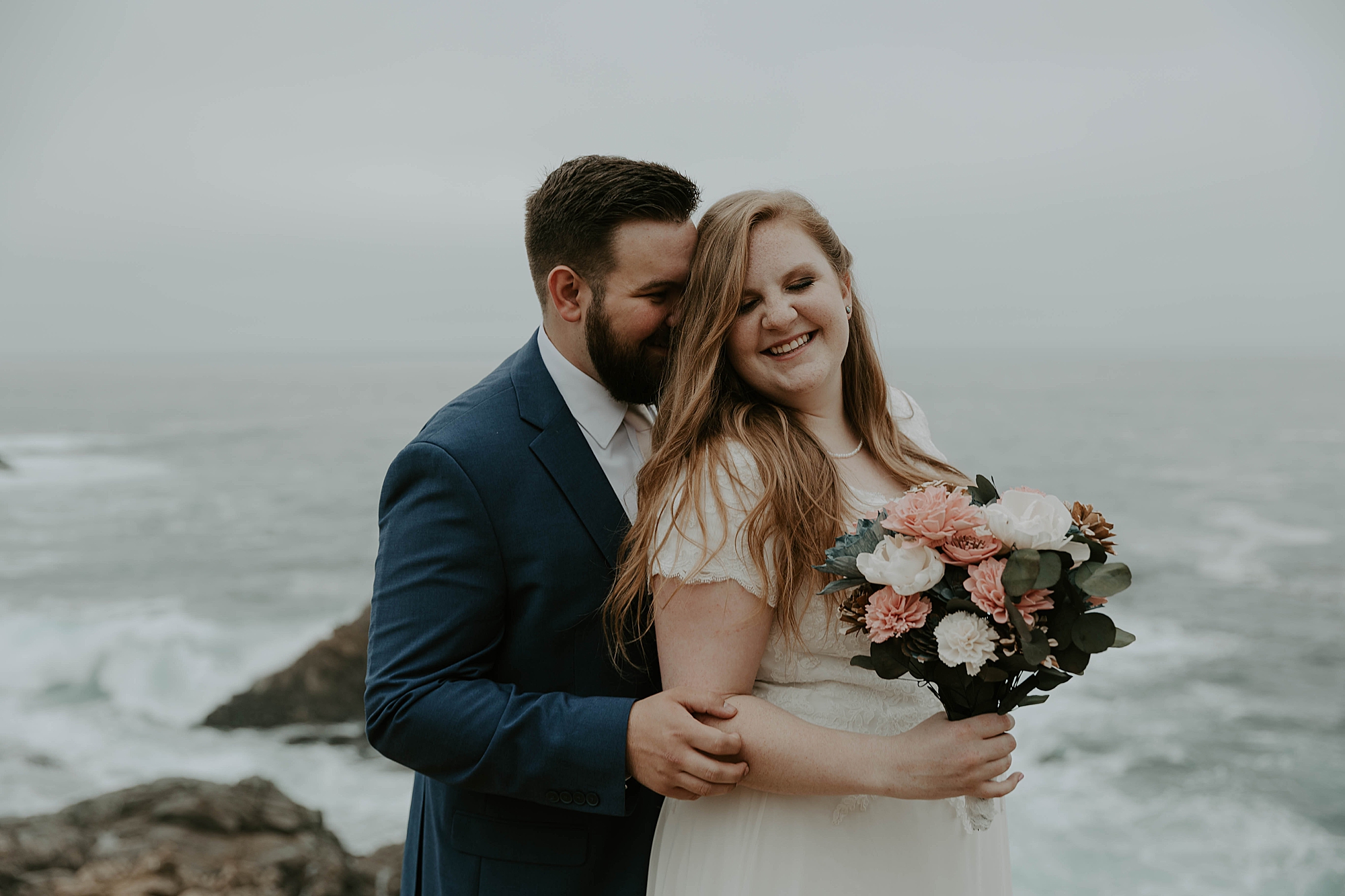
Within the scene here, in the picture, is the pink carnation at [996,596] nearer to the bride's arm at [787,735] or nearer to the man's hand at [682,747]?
the bride's arm at [787,735]

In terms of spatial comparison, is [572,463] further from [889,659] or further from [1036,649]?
[1036,649]

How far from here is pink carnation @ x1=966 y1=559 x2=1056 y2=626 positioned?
5.42 ft

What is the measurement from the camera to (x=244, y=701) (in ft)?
35.5

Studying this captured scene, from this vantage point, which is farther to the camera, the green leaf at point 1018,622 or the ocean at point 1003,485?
the ocean at point 1003,485

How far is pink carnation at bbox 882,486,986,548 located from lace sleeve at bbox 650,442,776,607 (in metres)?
0.38

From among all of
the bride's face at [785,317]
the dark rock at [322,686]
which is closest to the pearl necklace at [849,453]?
the bride's face at [785,317]

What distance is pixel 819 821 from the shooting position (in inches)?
84.0

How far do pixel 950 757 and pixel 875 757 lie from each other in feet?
0.51

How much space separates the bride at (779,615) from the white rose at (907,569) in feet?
1.21

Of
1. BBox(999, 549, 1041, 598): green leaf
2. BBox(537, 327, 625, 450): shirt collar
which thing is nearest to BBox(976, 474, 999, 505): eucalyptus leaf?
BBox(999, 549, 1041, 598): green leaf

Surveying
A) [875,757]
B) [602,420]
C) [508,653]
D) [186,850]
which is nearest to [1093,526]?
[875,757]

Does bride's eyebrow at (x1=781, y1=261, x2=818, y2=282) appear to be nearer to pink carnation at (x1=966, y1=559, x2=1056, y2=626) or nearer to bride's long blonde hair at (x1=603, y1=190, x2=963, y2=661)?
bride's long blonde hair at (x1=603, y1=190, x2=963, y2=661)

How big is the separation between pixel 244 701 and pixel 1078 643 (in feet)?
36.1

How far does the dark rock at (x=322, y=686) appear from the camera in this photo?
30.9ft
